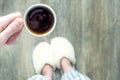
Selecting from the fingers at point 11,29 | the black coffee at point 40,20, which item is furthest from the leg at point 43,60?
the fingers at point 11,29

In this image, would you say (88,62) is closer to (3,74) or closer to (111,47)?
(111,47)

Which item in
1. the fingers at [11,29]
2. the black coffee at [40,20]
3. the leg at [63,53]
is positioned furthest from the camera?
the leg at [63,53]

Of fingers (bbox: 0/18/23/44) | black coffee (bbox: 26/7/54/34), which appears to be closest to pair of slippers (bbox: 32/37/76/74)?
black coffee (bbox: 26/7/54/34)

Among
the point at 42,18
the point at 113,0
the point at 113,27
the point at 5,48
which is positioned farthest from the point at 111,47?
the point at 5,48

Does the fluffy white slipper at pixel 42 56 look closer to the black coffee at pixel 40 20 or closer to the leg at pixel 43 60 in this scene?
the leg at pixel 43 60

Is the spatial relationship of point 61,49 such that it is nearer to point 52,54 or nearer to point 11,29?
point 52,54

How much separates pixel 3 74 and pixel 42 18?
29cm

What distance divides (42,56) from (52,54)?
42 millimetres

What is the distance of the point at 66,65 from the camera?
1145 mm

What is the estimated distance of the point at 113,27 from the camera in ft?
3.90

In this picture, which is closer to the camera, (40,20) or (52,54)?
(40,20)

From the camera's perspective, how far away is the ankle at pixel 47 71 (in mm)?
1134

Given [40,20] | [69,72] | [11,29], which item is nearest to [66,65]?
[69,72]

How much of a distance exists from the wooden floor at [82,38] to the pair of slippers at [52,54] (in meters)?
0.02
